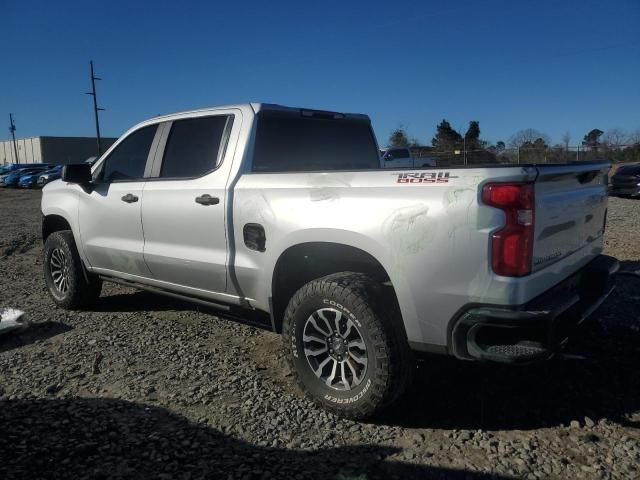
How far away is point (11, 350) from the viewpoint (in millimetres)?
4512

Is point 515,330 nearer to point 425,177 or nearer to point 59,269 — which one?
point 425,177

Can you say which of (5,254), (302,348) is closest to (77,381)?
(302,348)

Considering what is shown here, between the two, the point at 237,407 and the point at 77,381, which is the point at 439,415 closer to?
the point at 237,407

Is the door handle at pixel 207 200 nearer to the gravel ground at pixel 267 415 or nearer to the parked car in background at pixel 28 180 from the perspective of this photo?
the gravel ground at pixel 267 415

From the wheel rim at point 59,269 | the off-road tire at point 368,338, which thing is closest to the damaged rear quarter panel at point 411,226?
the off-road tire at point 368,338

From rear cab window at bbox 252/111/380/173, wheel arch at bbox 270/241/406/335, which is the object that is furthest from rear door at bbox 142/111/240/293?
Result: wheel arch at bbox 270/241/406/335

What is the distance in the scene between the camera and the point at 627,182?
1585cm

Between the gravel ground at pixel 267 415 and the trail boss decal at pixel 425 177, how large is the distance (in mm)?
1443

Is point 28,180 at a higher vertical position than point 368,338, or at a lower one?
lower

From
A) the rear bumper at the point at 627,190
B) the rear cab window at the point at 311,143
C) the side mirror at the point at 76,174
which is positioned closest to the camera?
the rear cab window at the point at 311,143

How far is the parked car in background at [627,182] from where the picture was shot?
51.4 feet

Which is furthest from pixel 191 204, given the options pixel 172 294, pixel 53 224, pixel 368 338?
pixel 53 224

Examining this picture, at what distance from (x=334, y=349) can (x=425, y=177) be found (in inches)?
46.9

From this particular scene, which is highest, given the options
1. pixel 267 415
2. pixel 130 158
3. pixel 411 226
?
pixel 130 158
